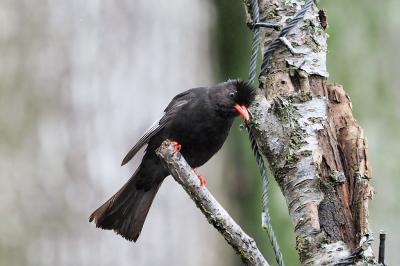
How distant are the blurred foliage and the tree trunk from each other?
312cm

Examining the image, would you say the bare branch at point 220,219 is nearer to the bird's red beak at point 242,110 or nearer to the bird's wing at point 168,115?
the bird's red beak at point 242,110

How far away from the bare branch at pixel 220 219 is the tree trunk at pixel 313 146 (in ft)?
1.50

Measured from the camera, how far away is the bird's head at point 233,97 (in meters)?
5.50

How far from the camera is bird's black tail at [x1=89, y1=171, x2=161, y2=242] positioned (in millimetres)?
5938

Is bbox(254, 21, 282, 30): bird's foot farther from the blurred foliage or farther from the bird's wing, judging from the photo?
the blurred foliage

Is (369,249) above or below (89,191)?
below

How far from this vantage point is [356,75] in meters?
8.34

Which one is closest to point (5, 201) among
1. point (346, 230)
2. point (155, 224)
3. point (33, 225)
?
point (33, 225)

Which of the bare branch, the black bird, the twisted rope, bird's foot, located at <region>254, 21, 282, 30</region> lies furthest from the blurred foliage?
the bare branch

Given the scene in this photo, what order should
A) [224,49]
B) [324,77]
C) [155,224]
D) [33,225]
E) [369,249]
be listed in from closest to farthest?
[369,249] → [324,77] → [33,225] → [155,224] → [224,49]

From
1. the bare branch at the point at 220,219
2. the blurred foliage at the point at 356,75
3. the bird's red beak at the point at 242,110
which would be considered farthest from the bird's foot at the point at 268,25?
the blurred foliage at the point at 356,75

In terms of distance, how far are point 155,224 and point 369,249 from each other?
2993mm

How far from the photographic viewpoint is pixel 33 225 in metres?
6.69

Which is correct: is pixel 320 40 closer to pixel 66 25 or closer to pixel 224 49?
pixel 66 25
